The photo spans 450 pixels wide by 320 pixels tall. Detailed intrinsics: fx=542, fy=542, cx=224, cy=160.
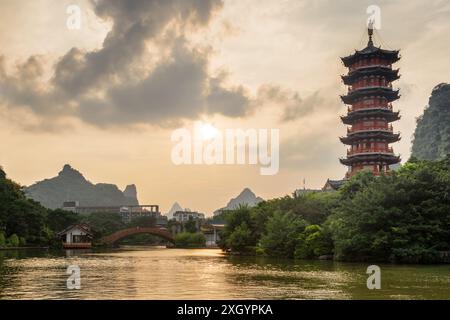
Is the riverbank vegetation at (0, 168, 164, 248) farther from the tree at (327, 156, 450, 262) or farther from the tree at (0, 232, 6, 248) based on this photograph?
the tree at (327, 156, 450, 262)

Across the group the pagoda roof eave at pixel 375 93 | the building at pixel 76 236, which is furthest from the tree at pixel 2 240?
the pagoda roof eave at pixel 375 93

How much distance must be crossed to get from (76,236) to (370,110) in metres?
38.4

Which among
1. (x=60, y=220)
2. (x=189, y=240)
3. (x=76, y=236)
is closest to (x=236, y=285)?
(x=76, y=236)

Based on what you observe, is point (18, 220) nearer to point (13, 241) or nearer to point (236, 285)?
point (13, 241)

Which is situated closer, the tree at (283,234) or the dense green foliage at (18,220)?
the tree at (283,234)

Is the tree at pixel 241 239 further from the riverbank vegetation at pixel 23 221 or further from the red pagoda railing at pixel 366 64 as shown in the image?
the red pagoda railing at pixel 366 64

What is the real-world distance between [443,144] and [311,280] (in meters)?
86.9

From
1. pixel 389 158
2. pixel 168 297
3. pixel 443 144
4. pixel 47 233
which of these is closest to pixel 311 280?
pixel 168 297

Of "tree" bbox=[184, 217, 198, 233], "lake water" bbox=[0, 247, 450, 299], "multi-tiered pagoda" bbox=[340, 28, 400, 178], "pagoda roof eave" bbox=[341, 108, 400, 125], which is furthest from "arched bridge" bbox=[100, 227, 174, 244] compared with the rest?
"lake water" bbox=[0, 247, 450, 299]

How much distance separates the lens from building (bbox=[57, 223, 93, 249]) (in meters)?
66.2

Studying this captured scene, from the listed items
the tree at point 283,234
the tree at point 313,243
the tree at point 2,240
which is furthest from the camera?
the tree at point 2,240

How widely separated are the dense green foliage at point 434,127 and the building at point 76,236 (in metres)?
65.6

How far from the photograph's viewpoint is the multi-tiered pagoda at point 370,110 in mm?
55719
